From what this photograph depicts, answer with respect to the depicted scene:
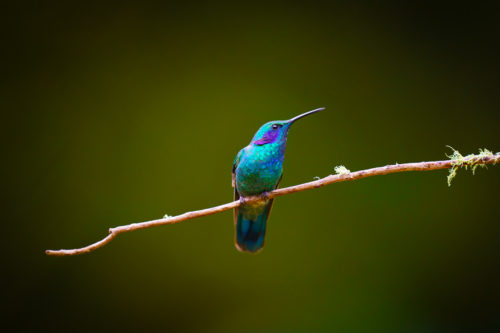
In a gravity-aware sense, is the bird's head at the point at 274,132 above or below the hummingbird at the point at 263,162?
above

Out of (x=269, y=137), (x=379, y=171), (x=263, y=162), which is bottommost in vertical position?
(x=379, y=171)

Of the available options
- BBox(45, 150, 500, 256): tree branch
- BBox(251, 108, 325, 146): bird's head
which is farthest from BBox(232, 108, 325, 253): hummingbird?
BBox(45, 150, 500, 256): tree branch

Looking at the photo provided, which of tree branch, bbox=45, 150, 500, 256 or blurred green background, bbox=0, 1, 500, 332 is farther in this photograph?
blurred green background, bbox=0, 1, 500, 332

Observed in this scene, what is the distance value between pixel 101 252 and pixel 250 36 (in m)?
2.47

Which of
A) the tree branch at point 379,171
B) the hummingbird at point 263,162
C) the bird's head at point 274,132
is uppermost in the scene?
the bird's head at point 274,132

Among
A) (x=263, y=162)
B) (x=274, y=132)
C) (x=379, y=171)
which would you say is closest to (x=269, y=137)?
(x=274, y=132)

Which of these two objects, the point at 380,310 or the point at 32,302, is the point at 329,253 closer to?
the point at 380,310

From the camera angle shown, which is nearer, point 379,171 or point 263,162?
point 379,171

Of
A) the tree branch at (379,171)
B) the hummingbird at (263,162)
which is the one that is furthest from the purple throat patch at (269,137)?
the tree branch at (379,171)

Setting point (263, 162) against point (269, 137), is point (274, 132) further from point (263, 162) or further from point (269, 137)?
point (263, 162)

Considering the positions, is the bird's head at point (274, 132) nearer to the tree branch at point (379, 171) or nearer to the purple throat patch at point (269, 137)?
the purple throat patch at point (269, 137)

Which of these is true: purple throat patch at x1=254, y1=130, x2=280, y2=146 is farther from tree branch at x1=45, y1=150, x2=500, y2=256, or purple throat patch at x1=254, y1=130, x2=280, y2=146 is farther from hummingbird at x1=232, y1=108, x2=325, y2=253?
tree branch at x1=45, y1=150, x2=500, y2=256

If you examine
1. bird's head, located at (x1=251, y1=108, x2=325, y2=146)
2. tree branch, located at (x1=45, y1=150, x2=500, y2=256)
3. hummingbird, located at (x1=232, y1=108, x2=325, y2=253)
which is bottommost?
tree branch, located at (x1=45, y1=150, x2=500, y2=256)

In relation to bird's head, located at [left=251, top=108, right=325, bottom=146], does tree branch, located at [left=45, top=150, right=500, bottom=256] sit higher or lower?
lower
